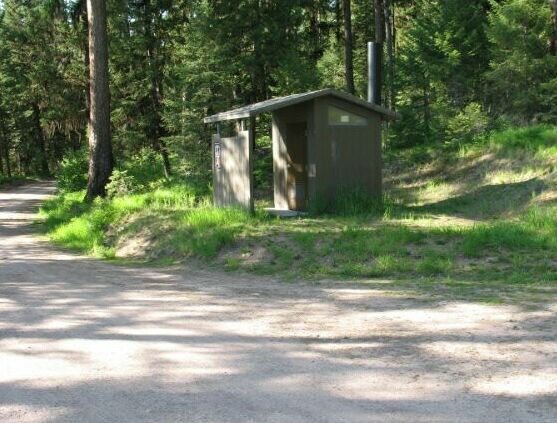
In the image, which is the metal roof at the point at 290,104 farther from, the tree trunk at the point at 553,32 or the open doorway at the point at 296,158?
the tree trunk at the point at 553,32

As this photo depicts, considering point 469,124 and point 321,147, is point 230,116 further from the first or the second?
point 469,124

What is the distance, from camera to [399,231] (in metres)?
10.6

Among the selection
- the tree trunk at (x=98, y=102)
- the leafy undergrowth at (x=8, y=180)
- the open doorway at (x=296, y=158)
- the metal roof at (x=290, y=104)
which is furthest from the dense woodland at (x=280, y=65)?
the leafy undergrowth at (x=8, y=180)

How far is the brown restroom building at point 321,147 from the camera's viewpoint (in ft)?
44.7

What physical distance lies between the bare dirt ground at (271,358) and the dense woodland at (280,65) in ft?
46.4

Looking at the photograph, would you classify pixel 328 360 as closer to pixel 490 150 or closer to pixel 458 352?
pixel 458 352

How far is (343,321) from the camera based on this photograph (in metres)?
6.51

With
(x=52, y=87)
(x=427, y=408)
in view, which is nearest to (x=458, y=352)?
(x=427, y=408)

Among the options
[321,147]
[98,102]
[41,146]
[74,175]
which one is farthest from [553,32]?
[41,146]

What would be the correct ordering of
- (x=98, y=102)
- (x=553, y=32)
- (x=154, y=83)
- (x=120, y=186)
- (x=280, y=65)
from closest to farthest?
(x=120, y=186), (x=98, y=102), (x=553, y=32), (x=280, y=65), (x=154, y=83)

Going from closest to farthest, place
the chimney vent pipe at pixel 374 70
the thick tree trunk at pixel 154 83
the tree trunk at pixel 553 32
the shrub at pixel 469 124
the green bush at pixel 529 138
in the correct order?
the chimney vent pipe at pixel 374 70 → the green bush at pixel 529 138 → the tree trunk at pixel 553 32 → the shrub at pixel 469 124 → the thick tree trunk at pixel 154 83

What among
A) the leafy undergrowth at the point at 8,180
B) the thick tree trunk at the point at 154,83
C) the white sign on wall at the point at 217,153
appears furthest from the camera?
the leafy undergrowth at the point at 8,180

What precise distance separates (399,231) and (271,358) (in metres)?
5.81

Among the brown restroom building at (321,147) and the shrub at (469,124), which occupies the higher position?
the shrub at (469,124)
